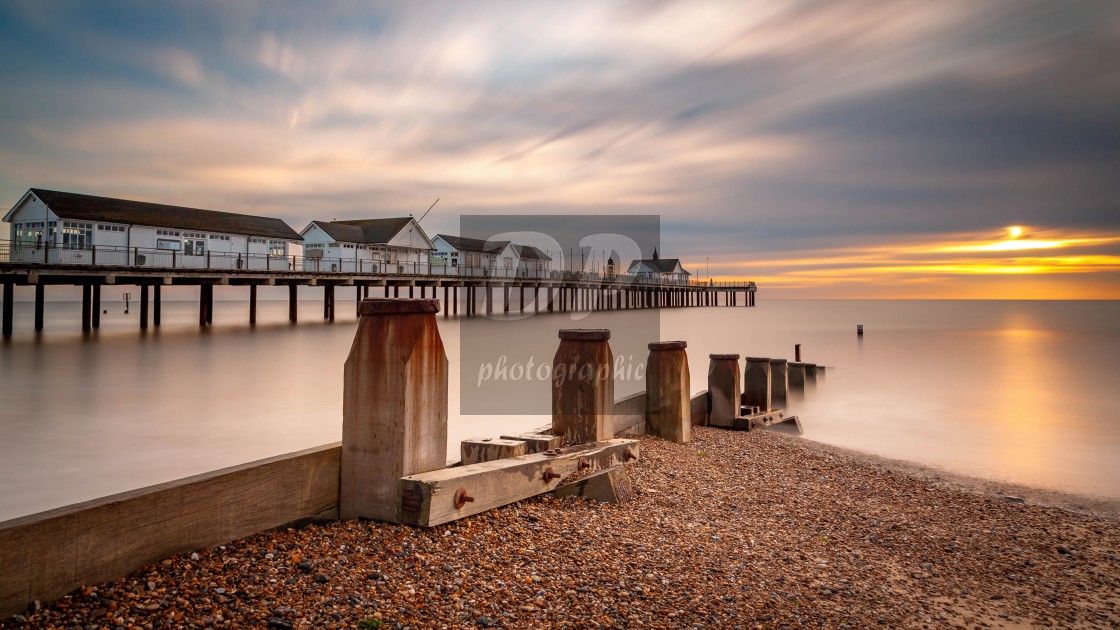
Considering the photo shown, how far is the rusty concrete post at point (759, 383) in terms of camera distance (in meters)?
12.2

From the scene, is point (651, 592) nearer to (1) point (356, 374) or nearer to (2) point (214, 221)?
(1) point (356, 374)

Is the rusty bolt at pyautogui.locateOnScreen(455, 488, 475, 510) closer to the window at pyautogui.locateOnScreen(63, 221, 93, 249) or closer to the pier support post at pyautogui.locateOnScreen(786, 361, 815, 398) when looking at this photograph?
the pier support post at pyautogui.locateOnScreen(786, 361, 815, 398)

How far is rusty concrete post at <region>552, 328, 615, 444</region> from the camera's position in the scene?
609 centimetres

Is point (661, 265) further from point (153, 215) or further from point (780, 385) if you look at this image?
point (780, 385)

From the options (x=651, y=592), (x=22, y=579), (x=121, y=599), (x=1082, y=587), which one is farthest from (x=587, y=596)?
(x=1082, y=587)

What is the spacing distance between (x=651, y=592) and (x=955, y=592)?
245 centimetres

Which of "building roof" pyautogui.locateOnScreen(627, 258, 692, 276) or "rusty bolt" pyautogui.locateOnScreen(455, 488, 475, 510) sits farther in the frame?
"building roof" pyautogui.locateOnScreen(627, 258, 692, 276)

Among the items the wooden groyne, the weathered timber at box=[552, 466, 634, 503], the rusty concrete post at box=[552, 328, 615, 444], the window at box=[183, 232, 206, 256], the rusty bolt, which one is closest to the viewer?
the wooden groyne

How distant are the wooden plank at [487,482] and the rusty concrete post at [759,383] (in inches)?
280

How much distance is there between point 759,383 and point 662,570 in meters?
8.73

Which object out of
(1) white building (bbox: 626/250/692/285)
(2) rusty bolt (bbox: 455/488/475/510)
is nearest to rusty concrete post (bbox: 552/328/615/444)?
(2) rusty bolt (bbox: 455/488/475/510)

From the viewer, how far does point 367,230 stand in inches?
2255

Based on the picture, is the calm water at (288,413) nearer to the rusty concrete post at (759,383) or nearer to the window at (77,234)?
the rusty concrete post at (759,383)

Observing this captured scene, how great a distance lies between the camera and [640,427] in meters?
8.08
